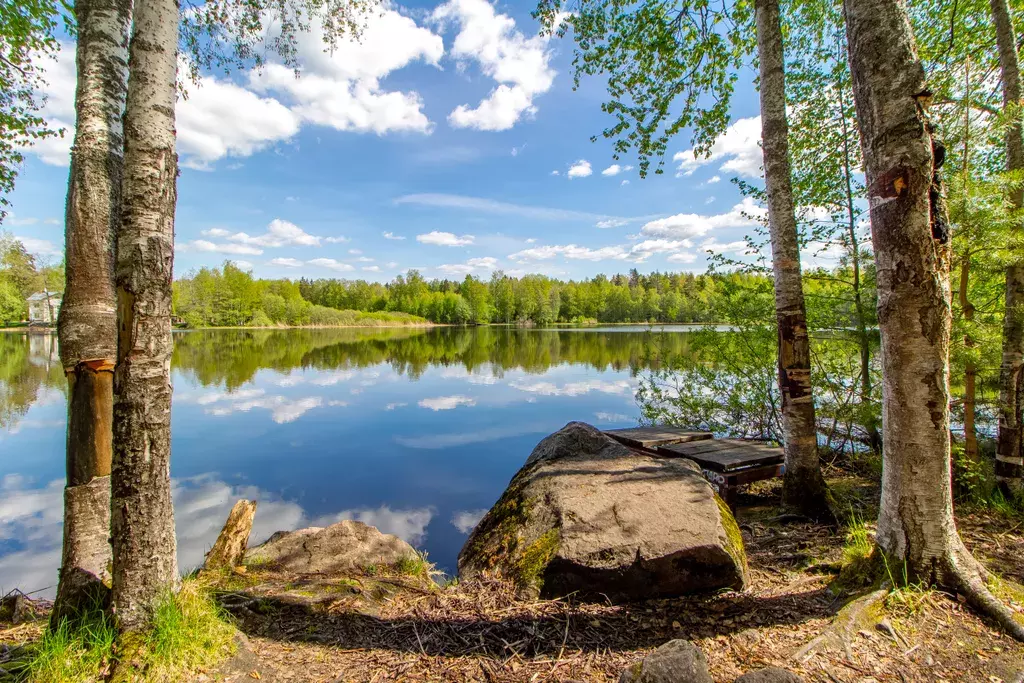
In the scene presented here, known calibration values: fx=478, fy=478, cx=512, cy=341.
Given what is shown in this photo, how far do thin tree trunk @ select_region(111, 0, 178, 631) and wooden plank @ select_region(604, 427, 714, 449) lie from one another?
595 centimetres

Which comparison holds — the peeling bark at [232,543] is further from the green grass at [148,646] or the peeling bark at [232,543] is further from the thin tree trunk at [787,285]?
the thin tree trunk at [787,285]

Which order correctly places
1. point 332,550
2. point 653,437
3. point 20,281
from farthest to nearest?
1. point 20,281
2. point 653,437
3. point 332,550

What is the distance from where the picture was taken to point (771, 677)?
6.76 feet

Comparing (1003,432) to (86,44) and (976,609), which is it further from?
(86,44)

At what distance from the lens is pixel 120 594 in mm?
2629

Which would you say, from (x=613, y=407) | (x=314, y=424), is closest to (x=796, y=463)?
(x=613, y=407)

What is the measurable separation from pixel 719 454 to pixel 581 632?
13.8ft

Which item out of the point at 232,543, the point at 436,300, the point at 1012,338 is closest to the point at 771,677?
the point at 232,543

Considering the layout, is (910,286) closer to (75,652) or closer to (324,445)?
(75,652)

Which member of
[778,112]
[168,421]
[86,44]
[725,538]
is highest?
[778,112]

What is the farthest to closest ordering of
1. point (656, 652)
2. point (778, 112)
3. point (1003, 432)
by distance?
1. point (778, 112)
2. point (1003, 432)
3. point (656, 652)

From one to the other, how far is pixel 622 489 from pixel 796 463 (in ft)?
7.61

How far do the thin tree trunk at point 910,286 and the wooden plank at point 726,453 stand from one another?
2963mm

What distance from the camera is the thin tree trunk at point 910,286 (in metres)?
2.95
